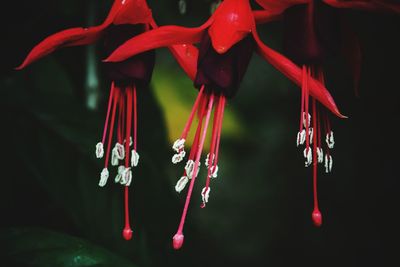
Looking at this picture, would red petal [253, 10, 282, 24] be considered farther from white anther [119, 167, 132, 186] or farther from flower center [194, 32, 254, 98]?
white anther [119, 167, 132, 186]

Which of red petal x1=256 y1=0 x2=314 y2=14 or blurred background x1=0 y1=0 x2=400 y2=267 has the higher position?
red petal x1=256 y1=0 x2=314 y2=14

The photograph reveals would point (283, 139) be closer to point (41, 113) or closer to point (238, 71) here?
point (41, 113)

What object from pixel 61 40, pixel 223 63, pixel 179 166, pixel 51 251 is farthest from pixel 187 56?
pixel 179 166

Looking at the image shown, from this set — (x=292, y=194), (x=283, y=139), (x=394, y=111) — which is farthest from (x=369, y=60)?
(x=292, y=194)

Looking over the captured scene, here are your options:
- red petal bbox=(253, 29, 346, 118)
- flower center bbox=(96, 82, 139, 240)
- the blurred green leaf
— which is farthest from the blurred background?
red petal bbox=(253, 29, 346, 118)

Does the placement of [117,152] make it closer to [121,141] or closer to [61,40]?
[121,141]

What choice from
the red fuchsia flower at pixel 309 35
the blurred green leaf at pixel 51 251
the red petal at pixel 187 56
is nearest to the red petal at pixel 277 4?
the red fuchsia flower at pixel 309 35

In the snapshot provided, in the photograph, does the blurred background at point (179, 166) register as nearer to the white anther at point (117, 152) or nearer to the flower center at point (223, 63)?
the white anther at point (117, 152)
